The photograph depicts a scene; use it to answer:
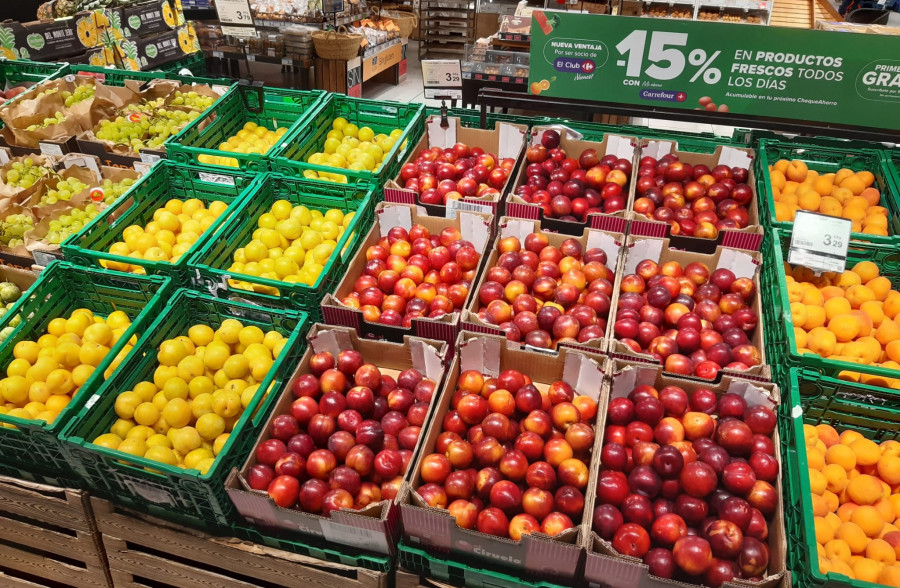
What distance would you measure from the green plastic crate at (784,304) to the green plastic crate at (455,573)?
3.95 feet

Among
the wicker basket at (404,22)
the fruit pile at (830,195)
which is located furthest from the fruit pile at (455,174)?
the wicker basket at (404,22)

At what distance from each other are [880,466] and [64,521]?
9.54 feet

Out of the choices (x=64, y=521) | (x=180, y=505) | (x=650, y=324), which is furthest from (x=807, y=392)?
(x=64, y=521)

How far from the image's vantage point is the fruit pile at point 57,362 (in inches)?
86.0

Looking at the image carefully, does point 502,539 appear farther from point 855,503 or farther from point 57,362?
point 57,362

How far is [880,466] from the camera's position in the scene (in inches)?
78.8

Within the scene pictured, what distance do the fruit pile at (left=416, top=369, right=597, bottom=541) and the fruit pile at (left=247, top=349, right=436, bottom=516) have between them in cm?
13

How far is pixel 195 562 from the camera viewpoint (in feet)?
6.79

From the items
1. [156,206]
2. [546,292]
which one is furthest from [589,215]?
[156,206]

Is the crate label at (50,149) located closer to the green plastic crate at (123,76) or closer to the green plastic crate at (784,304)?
the green plastic crate at (123,76)

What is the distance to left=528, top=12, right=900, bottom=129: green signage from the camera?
2557 mm

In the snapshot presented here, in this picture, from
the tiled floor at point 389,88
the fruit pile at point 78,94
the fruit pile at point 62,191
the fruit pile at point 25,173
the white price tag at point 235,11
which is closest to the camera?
the fruit pile at point 62,191

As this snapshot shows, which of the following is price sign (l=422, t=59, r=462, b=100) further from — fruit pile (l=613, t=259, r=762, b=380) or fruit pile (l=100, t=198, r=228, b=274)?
fruit pile (l=613, t=259, r=762, b=380)

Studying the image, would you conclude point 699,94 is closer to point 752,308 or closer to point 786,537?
point 752,308
